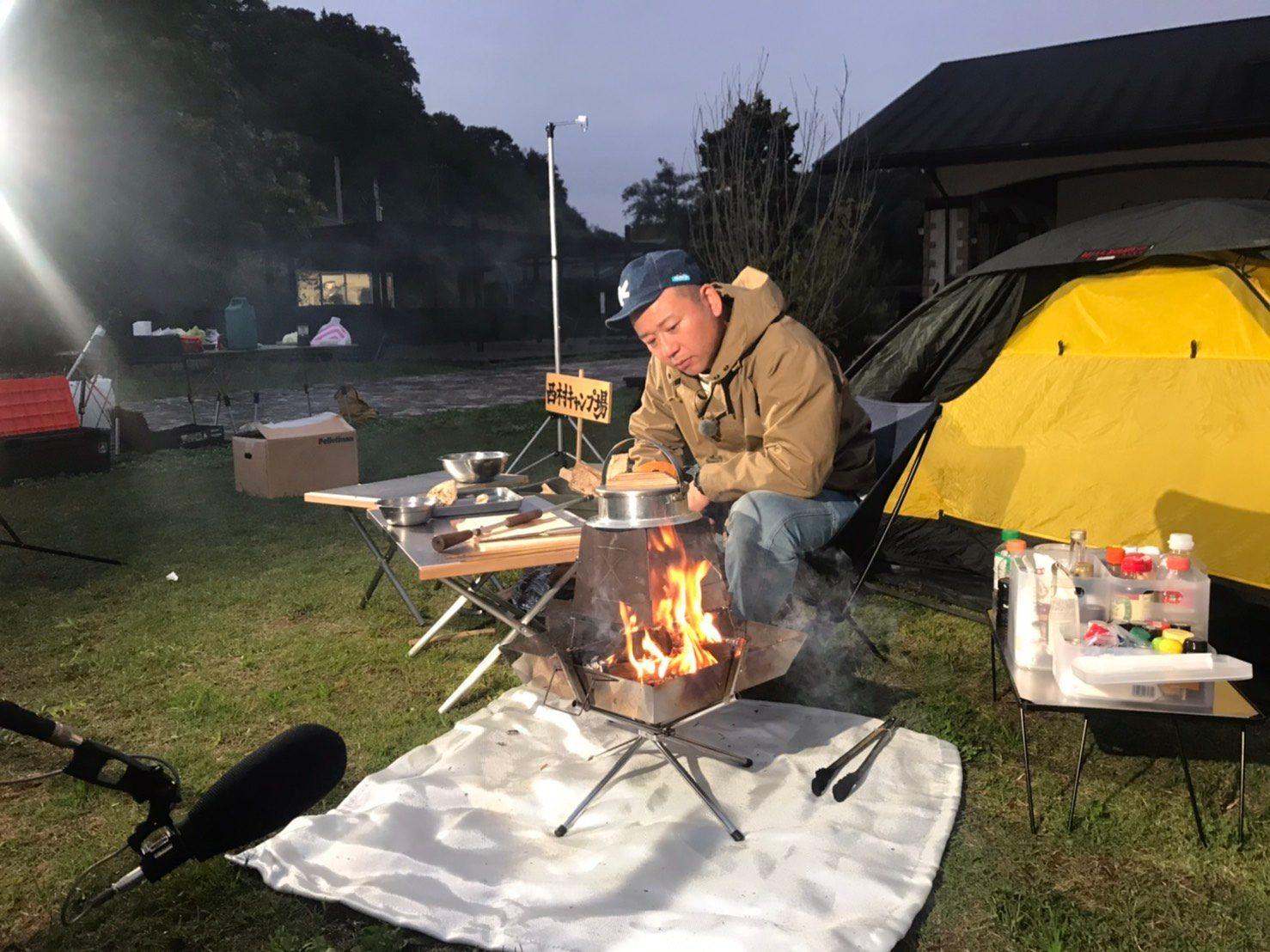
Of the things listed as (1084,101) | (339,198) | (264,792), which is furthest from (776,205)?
(339,198)

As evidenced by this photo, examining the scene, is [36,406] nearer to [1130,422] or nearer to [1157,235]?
[1130,422]

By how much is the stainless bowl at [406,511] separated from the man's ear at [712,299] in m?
1.31

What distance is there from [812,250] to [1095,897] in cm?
794

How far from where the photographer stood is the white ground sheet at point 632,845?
88.7 inches

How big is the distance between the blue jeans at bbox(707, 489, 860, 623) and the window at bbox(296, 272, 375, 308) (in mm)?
23380

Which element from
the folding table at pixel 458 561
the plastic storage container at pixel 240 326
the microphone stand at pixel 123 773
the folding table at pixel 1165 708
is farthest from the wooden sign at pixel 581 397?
the plastic storage container at pixel 240 326

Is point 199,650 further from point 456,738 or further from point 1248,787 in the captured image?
point 1248,787

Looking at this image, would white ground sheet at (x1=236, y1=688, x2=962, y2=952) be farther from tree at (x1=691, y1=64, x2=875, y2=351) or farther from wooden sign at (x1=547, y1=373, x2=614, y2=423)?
tree at (x1=691, y1=64, x2=875, y2=351)

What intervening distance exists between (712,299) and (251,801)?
2454 mm

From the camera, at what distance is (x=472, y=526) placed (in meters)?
3.48

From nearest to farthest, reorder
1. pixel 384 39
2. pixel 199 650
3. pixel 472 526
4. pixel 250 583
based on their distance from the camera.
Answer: pixel 472 526 < pixel 199 650 < pixel 250 583 < pixel 384 39

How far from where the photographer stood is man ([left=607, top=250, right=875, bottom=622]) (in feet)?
11.0

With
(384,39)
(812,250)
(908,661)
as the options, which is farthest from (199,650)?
(384,39)

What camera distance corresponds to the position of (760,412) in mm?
→ 3604
